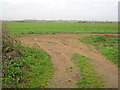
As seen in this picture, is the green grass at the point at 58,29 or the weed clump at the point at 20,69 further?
the green grass at the point at 58,29

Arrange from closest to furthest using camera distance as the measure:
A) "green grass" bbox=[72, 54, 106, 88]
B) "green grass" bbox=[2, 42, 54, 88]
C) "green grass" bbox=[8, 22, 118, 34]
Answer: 1. "green grass" bbox=[72, 54, 106, 88]
2. "green grass" bbox=[2, 42, 54, 88]
3. "green grass" bbox=[8, 22, 118, 34]

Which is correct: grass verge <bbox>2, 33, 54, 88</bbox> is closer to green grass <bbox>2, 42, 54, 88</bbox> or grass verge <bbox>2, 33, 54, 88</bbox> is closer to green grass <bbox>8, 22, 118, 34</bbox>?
green grass <bbox>2, 42, 54, 88</bbox>

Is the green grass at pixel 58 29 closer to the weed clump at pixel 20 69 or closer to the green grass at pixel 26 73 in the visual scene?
Result: the weed clump at pixel 20 69

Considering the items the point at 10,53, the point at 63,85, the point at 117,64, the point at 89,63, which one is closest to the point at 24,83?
the point at 63,85

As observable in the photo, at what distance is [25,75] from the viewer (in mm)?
4227

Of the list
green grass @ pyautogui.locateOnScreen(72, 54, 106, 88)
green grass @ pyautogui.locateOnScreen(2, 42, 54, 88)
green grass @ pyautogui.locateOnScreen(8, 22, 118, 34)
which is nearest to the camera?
green grass @ pyautogui.locateOnScreen(72, 54, 106, 88)

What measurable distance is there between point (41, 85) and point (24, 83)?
1.87ft

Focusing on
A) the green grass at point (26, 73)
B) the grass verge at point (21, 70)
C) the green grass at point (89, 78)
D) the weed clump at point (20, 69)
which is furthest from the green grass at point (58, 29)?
the green grass at point (89, 78)

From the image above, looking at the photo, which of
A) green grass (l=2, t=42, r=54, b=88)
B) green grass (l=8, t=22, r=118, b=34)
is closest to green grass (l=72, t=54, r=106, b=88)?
green grass (l=2, t=42, r=54, b=88)

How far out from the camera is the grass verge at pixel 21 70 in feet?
12.5

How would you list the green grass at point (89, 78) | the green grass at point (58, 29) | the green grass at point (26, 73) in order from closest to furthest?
the green grass at point (89, 78)
the green grass at point (26, 73)
the green grass at point (58, 29)

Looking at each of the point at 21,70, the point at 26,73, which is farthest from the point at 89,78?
the point at 21,70

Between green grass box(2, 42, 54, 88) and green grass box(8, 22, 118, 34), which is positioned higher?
green grass box(8, 22, 118, 34)

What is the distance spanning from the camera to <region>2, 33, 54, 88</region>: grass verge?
3814 mm
